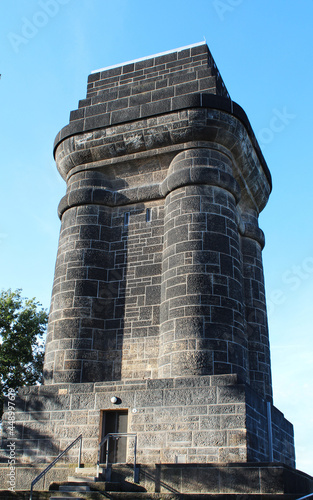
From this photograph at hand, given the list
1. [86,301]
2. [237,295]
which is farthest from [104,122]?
[237,295]

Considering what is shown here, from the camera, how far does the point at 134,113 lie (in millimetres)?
12438

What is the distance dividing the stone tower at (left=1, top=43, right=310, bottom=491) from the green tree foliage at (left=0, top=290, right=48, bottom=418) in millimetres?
10553

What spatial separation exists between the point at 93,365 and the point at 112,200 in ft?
13.0

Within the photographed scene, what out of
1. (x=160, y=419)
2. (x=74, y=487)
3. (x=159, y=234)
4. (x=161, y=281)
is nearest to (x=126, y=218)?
(x=159, y=234)

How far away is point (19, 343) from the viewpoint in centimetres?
2158

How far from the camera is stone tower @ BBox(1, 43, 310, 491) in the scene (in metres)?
8.94

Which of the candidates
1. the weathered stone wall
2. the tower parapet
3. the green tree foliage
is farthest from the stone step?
the green tree foliage

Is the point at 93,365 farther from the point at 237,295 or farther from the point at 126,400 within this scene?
the point at 237,295

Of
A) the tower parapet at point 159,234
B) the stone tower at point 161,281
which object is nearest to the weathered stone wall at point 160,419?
the stone tower at point 161,281

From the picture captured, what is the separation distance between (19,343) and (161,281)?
12.5 meters

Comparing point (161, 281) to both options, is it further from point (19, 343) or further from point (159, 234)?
point (19, 343)

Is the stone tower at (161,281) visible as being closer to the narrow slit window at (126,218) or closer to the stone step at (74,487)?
the narrow slit window at (126,218)

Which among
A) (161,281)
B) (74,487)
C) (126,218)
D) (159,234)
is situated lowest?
(74,487)

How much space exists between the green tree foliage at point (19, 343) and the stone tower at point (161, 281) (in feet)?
34.6
